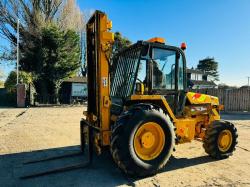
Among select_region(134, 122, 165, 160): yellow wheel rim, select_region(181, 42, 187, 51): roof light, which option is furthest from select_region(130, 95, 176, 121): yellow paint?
select_region(181, 42, 187, 51): roof light

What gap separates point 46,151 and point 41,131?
319cm

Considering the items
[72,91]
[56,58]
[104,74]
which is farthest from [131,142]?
[72,91]

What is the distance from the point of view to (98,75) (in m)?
5.12

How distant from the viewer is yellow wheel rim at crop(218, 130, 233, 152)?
6008mm

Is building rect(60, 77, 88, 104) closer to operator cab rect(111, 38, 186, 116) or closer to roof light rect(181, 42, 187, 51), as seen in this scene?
operator cab rect(111, 38, 186, 116)

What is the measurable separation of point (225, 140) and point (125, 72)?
2939mm

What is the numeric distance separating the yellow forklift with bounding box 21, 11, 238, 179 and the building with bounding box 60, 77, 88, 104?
22713mm

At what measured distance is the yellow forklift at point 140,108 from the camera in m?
4.65

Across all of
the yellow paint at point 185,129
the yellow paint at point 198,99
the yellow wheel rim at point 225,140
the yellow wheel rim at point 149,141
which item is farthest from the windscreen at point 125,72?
the yellow wheel rim at point 225,140

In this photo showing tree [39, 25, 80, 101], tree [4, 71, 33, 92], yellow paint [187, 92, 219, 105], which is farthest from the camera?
tree [39, 25, 80, 101]

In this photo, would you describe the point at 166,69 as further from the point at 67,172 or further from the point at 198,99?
the point at 67,172

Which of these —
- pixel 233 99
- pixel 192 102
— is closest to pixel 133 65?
pixel 192 102

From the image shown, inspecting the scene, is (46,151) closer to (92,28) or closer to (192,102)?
(92,28)

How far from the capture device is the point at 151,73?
5.28 metres
